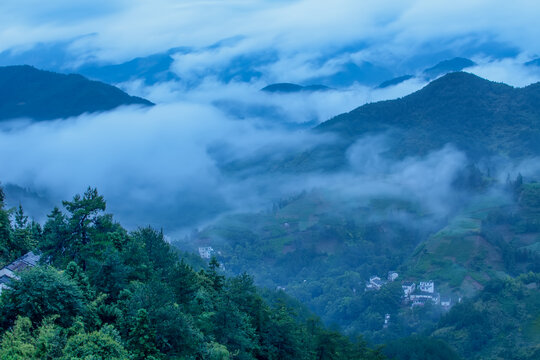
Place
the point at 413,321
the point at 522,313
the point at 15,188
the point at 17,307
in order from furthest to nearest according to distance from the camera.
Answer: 1. the point at 15,188
2. the point at 413,321
3. the point at 522,313
4. the point at 17,307

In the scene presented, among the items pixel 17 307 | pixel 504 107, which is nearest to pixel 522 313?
pixel 17 307

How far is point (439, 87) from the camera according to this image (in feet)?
621

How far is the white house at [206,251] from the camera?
427 ft

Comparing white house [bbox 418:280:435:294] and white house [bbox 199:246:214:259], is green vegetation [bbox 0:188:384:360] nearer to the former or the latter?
white house [bbox 418:280:435:294]

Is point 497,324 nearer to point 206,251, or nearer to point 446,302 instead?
point 446,302

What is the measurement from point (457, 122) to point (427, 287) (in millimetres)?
94630

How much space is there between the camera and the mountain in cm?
17200

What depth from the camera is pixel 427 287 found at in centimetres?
9850

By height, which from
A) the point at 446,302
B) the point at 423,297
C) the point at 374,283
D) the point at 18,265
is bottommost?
the point at 446,302

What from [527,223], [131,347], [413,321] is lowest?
[413,321]

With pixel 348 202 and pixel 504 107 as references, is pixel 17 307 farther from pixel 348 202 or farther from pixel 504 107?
pixel 504 107

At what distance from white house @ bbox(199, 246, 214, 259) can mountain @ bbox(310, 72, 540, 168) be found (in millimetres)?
Answer: 64925

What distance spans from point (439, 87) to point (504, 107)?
2113 centimetres

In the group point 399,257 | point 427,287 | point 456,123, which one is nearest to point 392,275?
point 399,257
